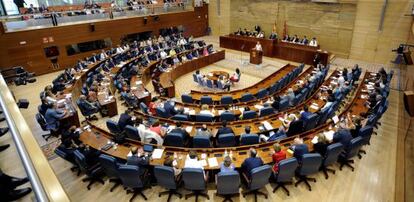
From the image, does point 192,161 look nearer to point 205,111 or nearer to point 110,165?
point 110,165

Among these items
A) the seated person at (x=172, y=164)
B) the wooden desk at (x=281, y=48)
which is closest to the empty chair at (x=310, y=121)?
the seated person at (x=172, y=164)

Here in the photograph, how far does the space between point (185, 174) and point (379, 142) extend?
6996 millimetres

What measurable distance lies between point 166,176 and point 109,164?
1539 mm

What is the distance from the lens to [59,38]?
16.5 metres

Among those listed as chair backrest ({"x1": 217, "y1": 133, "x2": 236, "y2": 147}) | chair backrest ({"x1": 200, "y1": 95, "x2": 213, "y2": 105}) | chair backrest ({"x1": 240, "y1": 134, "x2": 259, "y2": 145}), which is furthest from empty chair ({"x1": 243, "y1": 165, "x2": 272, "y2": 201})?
chair backrest ({"x1": 200, "y1": 95, "x2": 213, "y2": 105})

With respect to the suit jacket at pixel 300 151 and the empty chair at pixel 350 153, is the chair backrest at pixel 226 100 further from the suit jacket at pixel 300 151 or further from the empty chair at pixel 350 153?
the empty chair at pixel 350 153

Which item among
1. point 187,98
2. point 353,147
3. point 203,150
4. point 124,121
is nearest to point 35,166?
point 203,150

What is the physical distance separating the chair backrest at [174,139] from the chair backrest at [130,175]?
1.67m

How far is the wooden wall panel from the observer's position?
14.8m

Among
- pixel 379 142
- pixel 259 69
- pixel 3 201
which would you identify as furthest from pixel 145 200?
pixel 259 69

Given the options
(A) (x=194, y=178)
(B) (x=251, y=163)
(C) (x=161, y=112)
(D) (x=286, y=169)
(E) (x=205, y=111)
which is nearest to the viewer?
(A) (x=194, y=178)

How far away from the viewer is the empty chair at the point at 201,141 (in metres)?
7.24

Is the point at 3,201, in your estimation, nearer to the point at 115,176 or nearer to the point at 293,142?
the point at 115,176

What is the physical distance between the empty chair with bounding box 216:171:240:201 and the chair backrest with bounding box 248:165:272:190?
347 millimetres
